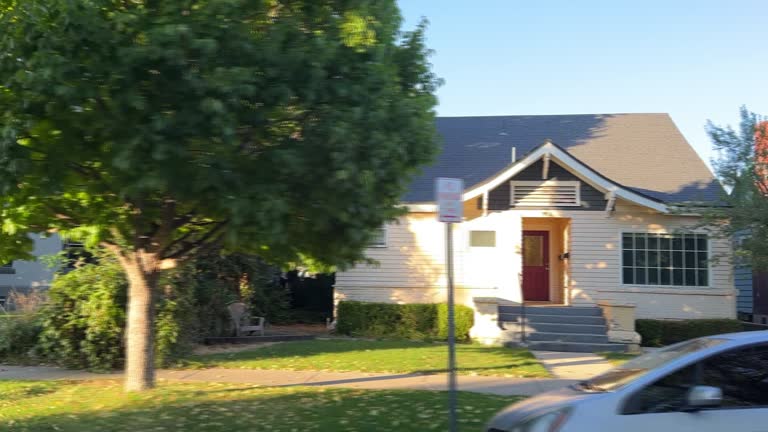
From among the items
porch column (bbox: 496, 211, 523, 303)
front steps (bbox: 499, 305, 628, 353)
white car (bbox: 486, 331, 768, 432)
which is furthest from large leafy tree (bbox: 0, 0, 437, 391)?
porch column (bbox: 496, 211, 523, 303)

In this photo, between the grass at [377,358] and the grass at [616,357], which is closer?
the grass at [377,358]

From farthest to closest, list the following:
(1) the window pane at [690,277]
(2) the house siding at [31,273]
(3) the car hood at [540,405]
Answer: (2) the house siding at [31,273], (1) the window pane at [690,277], (3) the car hood at [540,405]

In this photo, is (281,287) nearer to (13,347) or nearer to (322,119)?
(13,347)

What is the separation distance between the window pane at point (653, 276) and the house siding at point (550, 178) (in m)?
2.04

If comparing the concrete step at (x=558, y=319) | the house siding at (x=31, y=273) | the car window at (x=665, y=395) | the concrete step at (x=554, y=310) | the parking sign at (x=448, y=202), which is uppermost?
the parking sign at (x=448, y=202)

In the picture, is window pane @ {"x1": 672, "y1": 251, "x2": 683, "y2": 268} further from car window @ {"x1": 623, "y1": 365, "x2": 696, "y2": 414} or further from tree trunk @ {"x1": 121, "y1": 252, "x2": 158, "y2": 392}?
tree trunk @ {"x1": 121, "y1": 252, "x2": 158, "y2": 392}

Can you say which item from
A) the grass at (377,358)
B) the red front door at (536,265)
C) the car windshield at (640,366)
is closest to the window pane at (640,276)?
the red front door at (536,265)

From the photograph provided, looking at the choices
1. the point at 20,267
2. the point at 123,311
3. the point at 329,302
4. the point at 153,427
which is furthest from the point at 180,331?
the point at 20,267

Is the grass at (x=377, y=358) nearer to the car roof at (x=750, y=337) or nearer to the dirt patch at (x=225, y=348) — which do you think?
the dirt patch at (x=225, y=348)

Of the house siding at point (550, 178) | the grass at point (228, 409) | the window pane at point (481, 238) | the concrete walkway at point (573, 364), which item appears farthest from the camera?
the window pane at point (481, 238)

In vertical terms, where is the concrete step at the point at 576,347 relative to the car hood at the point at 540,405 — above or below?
below

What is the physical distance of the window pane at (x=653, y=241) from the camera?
53.3 ft

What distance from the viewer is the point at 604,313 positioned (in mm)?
15344

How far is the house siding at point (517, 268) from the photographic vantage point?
627 inches
